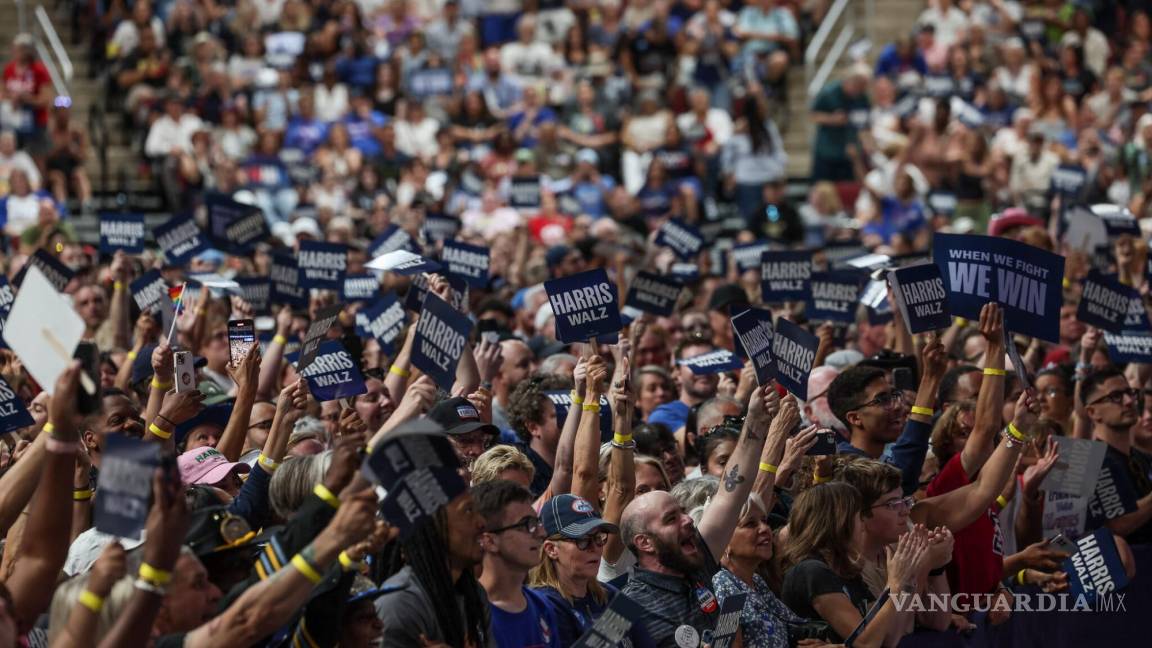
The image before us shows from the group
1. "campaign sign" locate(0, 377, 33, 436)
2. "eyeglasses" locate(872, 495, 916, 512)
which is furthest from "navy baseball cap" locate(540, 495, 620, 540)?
"campaign sign" locate(0, 377, 33, 436)

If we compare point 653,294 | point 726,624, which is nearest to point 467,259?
point 653,294

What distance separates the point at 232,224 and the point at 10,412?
18.0ft

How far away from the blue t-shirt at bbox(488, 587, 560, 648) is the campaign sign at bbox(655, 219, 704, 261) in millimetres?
8773

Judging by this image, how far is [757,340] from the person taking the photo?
7902 mm

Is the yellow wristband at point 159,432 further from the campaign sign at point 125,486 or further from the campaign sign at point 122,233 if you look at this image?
the campaign sign at point 122,233

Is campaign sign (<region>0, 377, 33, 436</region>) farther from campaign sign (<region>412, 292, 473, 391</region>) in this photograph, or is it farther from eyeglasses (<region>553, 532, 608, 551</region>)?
eyeglasses (<region>553, 532, 608, 551</region>)

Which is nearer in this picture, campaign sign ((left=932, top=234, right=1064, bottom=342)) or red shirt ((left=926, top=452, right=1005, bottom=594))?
red shirt ((left=926, top=452, right=1005, bottom=594))

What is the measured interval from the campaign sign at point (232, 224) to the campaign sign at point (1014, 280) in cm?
555

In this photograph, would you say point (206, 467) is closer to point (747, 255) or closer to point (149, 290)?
point (149, 290)

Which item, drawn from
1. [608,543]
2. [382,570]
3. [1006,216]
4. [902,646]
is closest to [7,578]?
[382,570]

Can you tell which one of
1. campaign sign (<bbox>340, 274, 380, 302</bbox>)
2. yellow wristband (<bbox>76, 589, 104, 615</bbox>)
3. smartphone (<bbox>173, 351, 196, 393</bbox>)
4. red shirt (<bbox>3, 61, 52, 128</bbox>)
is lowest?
red shirt (<bbox>3, 61, 52, 128</bbox>)

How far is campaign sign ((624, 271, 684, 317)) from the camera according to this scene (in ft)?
36.8

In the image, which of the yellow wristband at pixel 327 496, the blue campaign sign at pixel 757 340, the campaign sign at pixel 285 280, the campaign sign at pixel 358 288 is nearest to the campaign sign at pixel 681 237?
the campaign sign at pixel 358 288

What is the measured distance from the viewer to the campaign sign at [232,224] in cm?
1267
